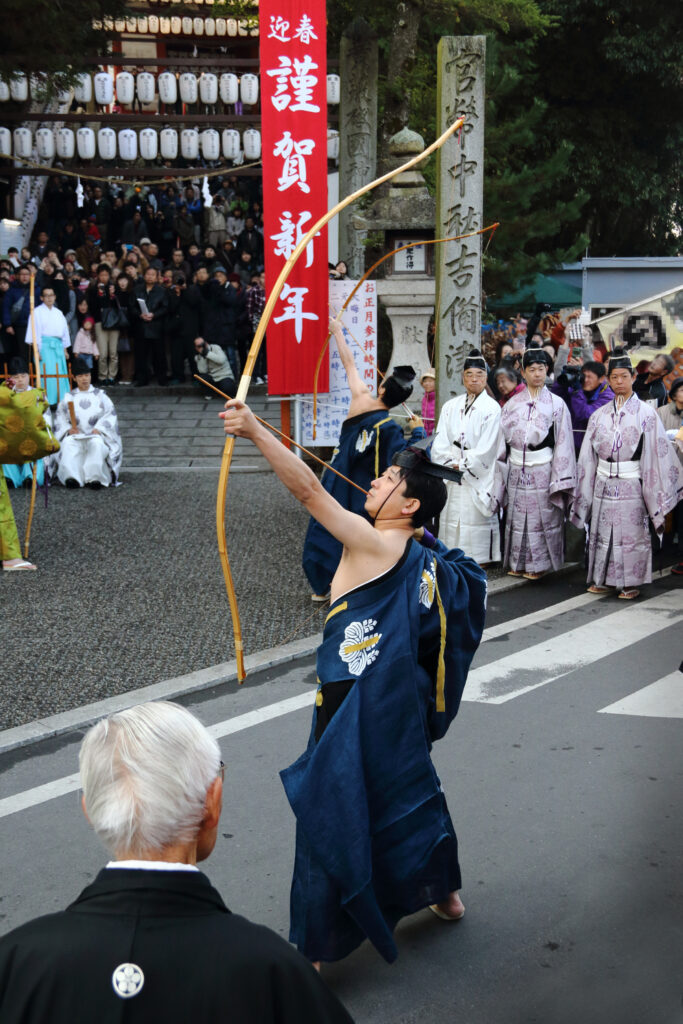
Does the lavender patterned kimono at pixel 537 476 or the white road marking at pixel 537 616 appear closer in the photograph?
the white road marking at pixel 537 616

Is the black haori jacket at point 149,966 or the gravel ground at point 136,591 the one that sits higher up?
the black haori jacket at point 149,966

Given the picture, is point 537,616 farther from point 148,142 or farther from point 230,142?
point 148,142

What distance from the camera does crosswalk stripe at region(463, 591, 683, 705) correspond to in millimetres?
5789

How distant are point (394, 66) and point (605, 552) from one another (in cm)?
1030

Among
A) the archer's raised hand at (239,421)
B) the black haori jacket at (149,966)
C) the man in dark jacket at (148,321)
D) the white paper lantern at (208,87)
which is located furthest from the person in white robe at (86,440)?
the black haori jacket at (149,966)

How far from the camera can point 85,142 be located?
16.3 meters

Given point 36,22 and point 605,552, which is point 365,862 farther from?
point 36,22

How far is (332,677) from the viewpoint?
3.21m

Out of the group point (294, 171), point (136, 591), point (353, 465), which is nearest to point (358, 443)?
point (353, 465)

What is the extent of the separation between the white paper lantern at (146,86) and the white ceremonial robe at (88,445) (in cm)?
751

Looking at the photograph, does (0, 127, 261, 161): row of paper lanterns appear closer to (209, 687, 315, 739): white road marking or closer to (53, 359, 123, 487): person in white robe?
(53, 359, 123, 487): person in white robe

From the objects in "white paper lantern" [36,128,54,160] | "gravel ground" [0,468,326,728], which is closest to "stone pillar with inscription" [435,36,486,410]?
"gravel ground" [0,468,326,728]

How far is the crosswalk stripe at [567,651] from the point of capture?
5.79 meters

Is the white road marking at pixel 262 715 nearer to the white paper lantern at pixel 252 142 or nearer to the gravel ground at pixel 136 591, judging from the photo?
the gravel ground at pixel 136 591
